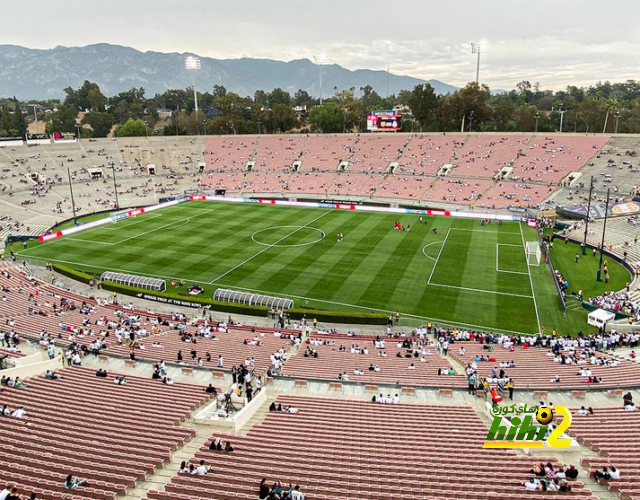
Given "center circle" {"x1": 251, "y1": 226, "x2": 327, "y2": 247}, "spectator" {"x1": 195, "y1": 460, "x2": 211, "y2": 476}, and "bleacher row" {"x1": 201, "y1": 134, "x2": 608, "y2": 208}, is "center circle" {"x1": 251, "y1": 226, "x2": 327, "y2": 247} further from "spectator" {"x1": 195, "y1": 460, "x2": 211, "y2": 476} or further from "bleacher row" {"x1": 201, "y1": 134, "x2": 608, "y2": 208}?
"spectator" {"x1": 195, "y1": 460, "x2": 211, "y2": 476}

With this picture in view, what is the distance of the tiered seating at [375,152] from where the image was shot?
10050cm

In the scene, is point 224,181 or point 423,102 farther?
point 423,102

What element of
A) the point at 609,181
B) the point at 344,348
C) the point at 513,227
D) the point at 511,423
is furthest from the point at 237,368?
the point at 609,181

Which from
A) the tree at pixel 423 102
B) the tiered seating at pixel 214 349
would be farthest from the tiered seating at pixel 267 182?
the tiered seating at pixel 214 349

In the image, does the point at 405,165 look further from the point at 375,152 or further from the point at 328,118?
the point at 328,118

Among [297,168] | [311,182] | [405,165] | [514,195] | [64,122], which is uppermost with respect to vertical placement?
[64,122]

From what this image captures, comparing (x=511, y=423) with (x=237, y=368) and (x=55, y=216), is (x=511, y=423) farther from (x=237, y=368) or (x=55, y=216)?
(x=55, y=216)

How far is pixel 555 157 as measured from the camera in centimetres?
8812

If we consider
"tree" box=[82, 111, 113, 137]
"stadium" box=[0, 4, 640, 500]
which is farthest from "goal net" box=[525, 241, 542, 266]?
"tree" box=[82, 111, 113, 137]

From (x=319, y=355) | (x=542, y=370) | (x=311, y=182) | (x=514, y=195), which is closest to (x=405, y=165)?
(x=311, y=182)

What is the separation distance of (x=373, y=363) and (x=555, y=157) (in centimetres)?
7695

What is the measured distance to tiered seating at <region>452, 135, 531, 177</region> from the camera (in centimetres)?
9081

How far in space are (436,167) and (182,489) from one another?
3511 inches

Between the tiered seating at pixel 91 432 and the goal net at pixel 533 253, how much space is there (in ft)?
128
